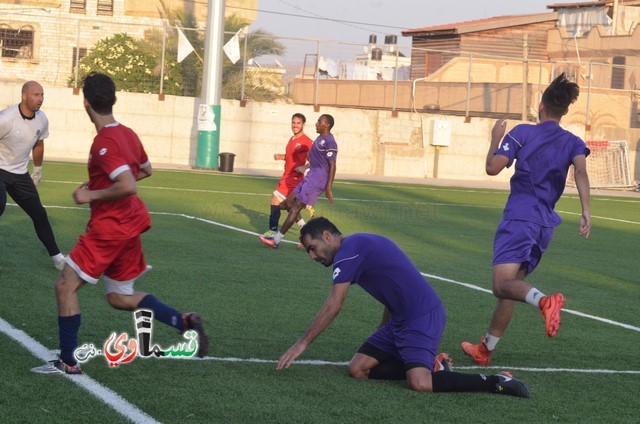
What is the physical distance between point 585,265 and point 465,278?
3076 millimetres

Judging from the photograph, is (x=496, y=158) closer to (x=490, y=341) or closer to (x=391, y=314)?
(x=490, y=341)

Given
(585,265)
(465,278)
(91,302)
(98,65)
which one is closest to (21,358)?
(91,302)

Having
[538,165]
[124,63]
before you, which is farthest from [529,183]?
[124,63]

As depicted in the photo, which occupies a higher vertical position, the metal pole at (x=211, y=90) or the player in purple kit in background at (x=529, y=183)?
the metal pole at (x=211, y=90)

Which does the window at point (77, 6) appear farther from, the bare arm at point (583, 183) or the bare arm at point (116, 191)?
the bare arm at point (116, 191)

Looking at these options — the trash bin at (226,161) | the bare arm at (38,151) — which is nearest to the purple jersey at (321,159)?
the bare arm at (38,151)

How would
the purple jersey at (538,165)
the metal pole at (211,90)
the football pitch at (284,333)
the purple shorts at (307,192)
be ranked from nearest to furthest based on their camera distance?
the football pitch at (284,333) → the purple jersey at (538,165) → the purple shorts at (307,192) → the metal pole at (211,90)

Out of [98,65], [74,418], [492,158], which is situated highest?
[98,65]

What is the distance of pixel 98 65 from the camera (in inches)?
1622

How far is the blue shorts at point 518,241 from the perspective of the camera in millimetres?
8016

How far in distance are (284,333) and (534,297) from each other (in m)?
2.34

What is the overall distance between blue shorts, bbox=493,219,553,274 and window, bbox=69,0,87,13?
50365 millimetres

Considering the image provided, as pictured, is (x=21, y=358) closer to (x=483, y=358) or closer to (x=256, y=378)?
(x=256, y=378)

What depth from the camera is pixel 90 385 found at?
6.63m
